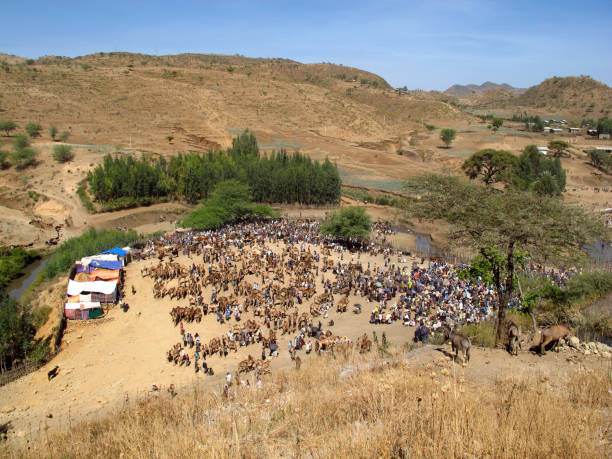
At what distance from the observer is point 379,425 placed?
570 centimetres

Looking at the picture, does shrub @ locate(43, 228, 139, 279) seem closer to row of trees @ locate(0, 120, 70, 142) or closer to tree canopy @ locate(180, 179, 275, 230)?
tree canopy @ locate(180, 179, 275, 230)

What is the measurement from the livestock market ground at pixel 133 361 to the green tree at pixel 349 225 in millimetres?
9489

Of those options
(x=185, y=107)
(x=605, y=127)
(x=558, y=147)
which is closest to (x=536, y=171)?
(x=558, y=147)

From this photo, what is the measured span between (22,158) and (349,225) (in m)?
55.6

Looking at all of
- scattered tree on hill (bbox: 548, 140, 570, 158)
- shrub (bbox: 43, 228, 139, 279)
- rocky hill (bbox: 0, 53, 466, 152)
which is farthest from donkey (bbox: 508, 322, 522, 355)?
scattered tree on hill (bbox: 548, 140, 570, 158)

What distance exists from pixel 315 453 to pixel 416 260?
28236 millimetres

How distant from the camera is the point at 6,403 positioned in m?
16.8

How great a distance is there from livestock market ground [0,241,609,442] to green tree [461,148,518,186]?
45.2m

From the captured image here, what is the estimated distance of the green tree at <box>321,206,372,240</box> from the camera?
111ft

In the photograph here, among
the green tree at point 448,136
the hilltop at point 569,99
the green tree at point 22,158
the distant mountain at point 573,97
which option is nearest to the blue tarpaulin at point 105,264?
the green tree at point 22,158

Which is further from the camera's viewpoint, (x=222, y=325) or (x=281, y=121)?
(x=281, y=121)

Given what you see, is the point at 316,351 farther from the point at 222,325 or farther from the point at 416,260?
the point at 416,260

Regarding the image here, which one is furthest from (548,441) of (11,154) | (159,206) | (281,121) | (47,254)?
(281,121)

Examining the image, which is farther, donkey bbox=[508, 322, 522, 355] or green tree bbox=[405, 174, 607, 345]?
green tree bbox=[405, 174, 607, 345]
